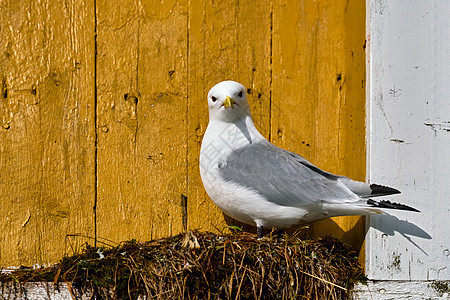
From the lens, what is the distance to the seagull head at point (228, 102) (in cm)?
248

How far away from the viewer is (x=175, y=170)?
8.64 ft

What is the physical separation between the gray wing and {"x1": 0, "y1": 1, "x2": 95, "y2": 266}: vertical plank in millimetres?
676

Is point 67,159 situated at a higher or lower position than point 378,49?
lower

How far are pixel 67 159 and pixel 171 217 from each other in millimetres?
524

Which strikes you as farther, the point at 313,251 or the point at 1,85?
the point at 1,85

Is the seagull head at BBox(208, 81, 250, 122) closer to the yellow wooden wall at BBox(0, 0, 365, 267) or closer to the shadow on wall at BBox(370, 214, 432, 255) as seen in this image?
the yellow wooden wall at BBox(0, 0, 365, 267)

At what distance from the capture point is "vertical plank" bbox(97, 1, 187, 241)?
8.48ft

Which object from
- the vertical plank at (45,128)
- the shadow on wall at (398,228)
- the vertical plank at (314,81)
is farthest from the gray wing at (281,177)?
the vertical plank at (45,128)

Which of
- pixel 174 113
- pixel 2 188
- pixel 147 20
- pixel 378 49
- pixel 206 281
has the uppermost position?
pixel 147 20

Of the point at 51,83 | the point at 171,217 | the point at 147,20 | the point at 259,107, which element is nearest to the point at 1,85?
the point at 51,83

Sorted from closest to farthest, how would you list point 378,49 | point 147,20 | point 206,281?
point 206,281 → point 378,49 → point 147,20

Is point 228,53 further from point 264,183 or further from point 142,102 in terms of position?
point 264,183

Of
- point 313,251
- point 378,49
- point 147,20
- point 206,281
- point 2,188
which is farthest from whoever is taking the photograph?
point 147,20

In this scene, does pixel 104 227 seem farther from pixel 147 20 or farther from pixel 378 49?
pixel 378 49
